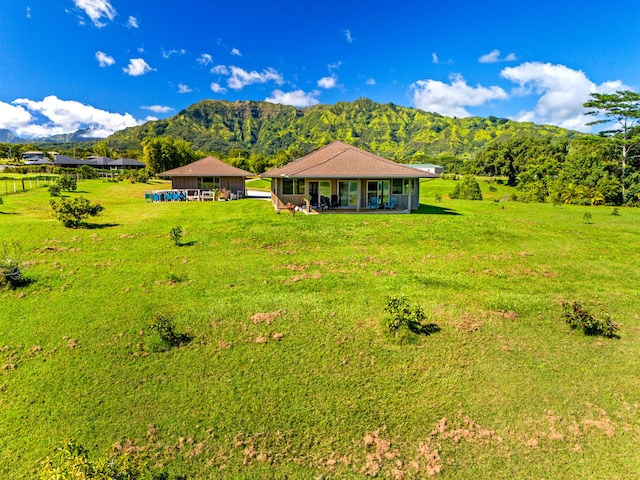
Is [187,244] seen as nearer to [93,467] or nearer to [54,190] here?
[93,467]

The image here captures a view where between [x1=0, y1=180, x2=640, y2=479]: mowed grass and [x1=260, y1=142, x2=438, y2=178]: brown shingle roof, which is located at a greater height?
[x1=260, y1=142, x2=438, y2=178]: brown shingle roof

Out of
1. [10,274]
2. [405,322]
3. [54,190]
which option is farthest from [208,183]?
[405,322]

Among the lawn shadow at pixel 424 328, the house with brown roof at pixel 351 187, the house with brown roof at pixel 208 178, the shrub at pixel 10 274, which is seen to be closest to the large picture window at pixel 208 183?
→ the house with brown roof at pixel 208 178

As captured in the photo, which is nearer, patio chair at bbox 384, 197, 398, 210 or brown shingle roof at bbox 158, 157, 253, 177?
patio chair at bbox 384, 197, 398, 210

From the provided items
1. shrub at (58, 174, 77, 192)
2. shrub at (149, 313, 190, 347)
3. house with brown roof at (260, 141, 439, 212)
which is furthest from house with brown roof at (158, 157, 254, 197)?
shrub at (149, 313, 190, 347)

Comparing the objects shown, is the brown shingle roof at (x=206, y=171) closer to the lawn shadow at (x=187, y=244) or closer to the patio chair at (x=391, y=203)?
the patio chair at (x=391, y=203)

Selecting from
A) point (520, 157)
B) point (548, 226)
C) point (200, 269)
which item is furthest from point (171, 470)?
point (520, 157)

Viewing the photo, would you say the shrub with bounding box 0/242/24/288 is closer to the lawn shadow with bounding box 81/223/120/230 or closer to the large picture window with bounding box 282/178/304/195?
the lawn shadow with bounding box 81/223/120/230
